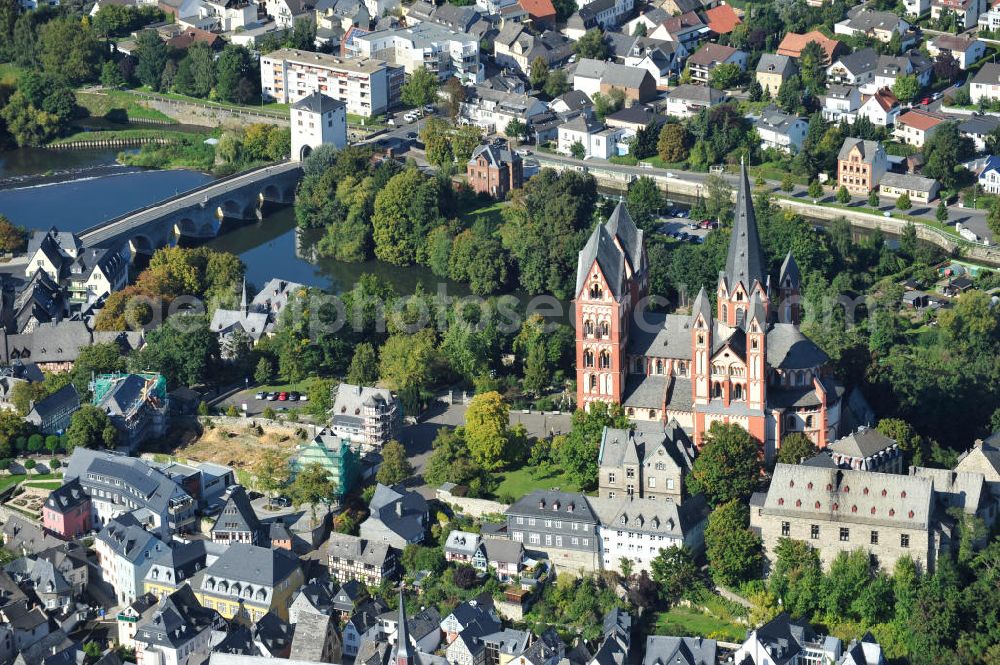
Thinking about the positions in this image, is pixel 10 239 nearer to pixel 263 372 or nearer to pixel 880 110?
pixel 263 372

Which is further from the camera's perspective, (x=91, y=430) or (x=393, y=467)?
(x=91, y=430)

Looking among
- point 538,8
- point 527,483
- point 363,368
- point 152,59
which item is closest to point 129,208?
point 152,59

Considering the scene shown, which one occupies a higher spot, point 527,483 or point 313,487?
point 313,487

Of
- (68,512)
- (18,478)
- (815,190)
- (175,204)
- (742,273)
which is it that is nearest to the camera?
(742,273)

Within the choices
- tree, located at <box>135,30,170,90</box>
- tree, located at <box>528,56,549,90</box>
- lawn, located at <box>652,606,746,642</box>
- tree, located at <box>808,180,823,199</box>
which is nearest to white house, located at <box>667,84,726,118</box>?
tree, located at <box>528,56,549,90</box>

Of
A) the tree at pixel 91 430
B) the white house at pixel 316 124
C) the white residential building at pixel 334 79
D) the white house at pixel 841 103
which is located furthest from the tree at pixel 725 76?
the tree at pixel 91 430

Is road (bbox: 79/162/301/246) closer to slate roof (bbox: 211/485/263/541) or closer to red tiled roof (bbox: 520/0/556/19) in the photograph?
red tiled roof (bbox: 520/0/556/19)

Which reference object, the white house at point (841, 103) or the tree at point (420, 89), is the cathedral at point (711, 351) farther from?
the tree at point (420, 89)
